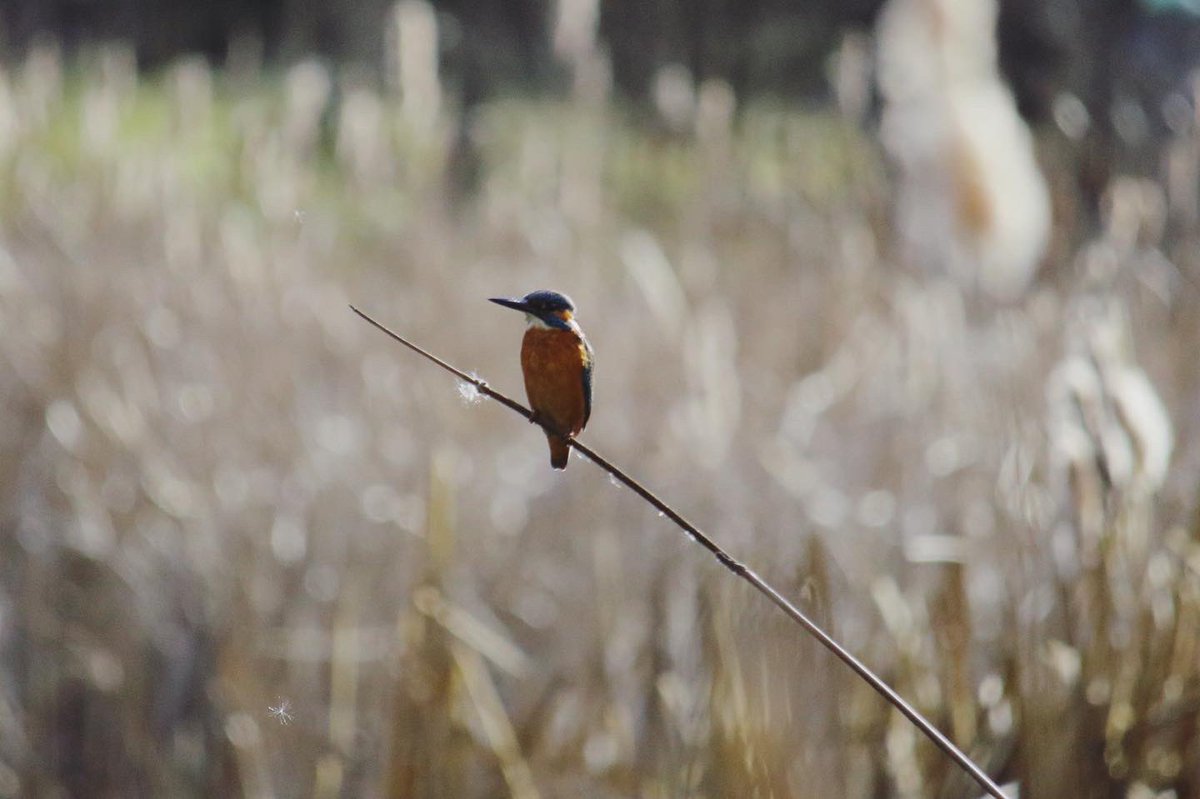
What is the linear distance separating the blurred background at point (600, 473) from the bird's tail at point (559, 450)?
9 centimetres

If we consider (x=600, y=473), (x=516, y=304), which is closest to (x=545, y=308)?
(x=516, y=304)

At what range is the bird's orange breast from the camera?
32cm

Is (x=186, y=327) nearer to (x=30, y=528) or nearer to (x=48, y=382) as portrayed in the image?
(x=48, y=382)

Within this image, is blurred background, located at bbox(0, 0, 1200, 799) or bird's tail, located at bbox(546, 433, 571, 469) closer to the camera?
bird's tail, located at bbox(546, 433, 571, 469)

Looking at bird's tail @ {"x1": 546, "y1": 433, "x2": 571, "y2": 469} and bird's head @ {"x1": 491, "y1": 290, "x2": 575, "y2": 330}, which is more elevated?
bird's head @ {"x1": 491, "y1": 290, "x2": 575, "y2": 330}

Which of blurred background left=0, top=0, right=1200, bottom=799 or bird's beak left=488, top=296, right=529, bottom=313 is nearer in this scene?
bird's beak left=488, top=296, right=529, bottom=313

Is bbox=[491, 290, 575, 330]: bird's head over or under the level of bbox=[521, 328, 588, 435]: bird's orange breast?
over

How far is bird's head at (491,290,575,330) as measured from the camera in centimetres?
29

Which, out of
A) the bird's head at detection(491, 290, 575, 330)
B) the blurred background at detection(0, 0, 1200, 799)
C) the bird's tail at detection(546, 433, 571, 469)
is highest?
the bird's head at detection(491, 290, 575, 330)

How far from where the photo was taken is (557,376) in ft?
1.06

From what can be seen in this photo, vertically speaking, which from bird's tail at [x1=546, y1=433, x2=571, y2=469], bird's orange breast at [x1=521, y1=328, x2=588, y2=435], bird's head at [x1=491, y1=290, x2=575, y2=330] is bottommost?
bird's tail at [x1=546, y1=433, x2=571, y2=469]

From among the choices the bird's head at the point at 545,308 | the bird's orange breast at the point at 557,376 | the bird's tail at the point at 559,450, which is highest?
the bird's head at the point at 545,308

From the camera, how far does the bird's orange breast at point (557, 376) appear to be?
0.32m

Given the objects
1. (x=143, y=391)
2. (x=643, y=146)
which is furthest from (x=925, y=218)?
(x=643, y=146)
